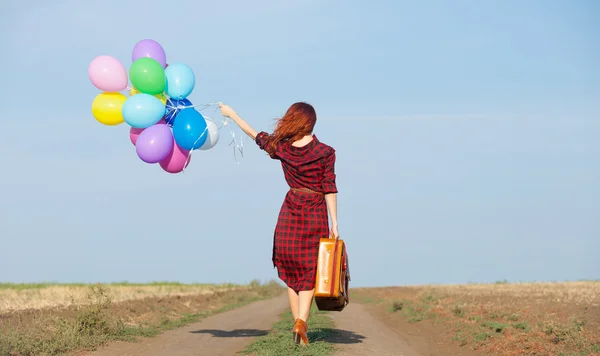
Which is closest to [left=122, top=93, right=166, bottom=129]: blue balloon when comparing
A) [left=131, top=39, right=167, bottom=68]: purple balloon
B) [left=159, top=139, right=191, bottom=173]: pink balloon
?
[left=159, top=139, right=191, bottom=173]: pink balloon

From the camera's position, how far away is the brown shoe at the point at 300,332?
26.8 ft

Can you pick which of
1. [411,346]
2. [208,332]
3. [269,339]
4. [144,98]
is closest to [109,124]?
[144,98]

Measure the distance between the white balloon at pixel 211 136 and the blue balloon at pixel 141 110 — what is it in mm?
724

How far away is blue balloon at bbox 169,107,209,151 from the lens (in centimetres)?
941

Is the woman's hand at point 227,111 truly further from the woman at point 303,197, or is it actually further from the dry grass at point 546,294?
the dry grass at point 546,294

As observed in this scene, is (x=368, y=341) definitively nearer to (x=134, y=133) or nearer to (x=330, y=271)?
(x=330, y=271)

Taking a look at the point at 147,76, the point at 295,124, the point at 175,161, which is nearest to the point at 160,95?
the point at 147,76

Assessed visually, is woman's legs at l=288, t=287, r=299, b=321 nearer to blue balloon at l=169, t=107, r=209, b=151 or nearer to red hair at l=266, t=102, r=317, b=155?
red hair at l=266, t=102, r=317, b=155

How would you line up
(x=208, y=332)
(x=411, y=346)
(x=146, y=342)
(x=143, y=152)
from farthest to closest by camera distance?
(x=208, y=332), (x=411, y=346), (x=146, y=342), (x=143, y=152)

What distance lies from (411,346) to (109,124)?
239 inches

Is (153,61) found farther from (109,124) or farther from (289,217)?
(289,217)

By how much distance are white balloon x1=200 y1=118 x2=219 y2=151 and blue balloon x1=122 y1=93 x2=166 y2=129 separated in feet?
2.37

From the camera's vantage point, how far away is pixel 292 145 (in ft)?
27.5

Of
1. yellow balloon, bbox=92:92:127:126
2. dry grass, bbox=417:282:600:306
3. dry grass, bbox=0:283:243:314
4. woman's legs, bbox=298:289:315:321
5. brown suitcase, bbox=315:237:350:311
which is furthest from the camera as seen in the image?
dry grass, bbox=417:282:600:306
